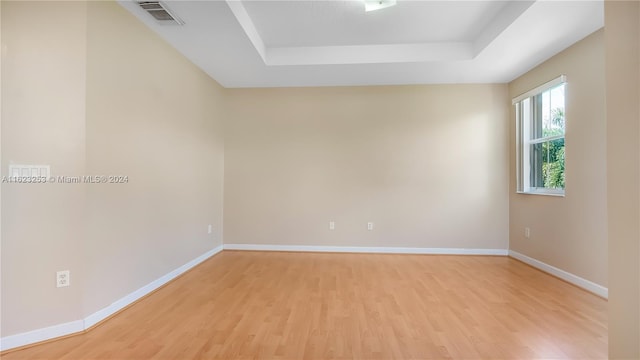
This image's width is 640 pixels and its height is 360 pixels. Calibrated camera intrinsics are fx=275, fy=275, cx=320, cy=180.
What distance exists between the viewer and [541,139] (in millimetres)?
3543

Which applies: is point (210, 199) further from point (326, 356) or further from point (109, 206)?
point (326, 356)

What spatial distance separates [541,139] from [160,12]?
449cm

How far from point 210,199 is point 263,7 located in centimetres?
261

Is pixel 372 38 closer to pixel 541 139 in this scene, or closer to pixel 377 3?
pixel 377 3

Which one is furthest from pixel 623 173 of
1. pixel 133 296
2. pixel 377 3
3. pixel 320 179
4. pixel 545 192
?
pixel 320 179

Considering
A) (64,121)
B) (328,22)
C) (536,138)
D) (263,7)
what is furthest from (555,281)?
(64,121)

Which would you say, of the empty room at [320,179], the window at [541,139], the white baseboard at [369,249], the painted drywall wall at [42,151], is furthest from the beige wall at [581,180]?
the painted drywall wall at [42,151]

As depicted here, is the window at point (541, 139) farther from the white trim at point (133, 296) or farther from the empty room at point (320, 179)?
the white trim at point (133, 296)

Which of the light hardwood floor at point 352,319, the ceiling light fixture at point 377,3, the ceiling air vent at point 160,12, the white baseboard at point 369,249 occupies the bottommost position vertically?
the light hardwood floor at point 352,319

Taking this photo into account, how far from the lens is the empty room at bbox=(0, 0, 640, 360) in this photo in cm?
180

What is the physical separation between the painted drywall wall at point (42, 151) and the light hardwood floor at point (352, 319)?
31cm

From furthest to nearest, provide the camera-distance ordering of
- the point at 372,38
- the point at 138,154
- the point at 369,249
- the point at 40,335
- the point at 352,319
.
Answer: the point at 369,249, the point at 372,38, the point at 138,154, the point at 352,319, the point at 40,335

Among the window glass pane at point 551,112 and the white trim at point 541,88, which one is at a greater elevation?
the white trim at point 541,88

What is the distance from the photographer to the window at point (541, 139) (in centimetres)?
325
